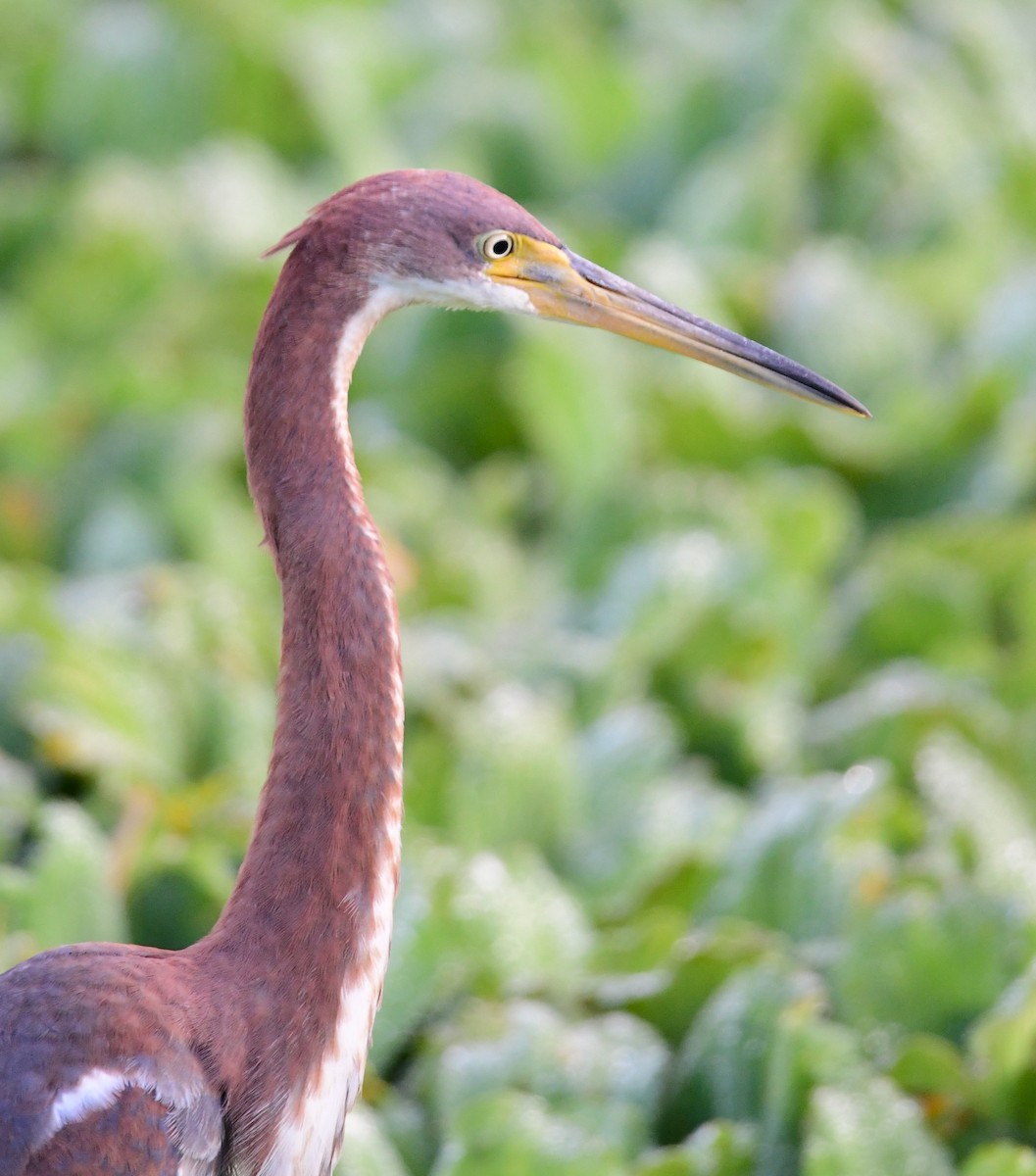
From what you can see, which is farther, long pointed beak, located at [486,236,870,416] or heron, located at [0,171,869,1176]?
long pointed beak, located at [486,236,870,416]

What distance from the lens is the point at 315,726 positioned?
2215 millimetres

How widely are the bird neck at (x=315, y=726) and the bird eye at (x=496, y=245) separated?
0.53ft

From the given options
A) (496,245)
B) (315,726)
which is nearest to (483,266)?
(496,245)

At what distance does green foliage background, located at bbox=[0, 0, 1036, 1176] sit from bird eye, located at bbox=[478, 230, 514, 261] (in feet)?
4.19

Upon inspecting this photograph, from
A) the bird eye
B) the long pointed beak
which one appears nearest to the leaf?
the long pointed beak

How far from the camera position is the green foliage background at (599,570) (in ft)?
10.2

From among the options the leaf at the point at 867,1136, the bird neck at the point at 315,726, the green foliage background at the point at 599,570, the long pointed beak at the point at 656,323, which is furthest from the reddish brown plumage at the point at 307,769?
the leaf at the point at 867,1136

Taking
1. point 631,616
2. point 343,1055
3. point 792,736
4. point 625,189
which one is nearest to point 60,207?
point 625,189

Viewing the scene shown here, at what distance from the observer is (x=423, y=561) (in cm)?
443

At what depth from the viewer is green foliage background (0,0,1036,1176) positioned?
3.10 metres

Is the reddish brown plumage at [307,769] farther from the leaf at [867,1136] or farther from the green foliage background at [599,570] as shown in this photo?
the leaf at [867,1136]

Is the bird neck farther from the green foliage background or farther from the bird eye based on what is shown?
the green foliage background

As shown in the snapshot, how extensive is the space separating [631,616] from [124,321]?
1993mm

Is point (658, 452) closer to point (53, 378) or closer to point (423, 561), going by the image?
point (423, 561)
